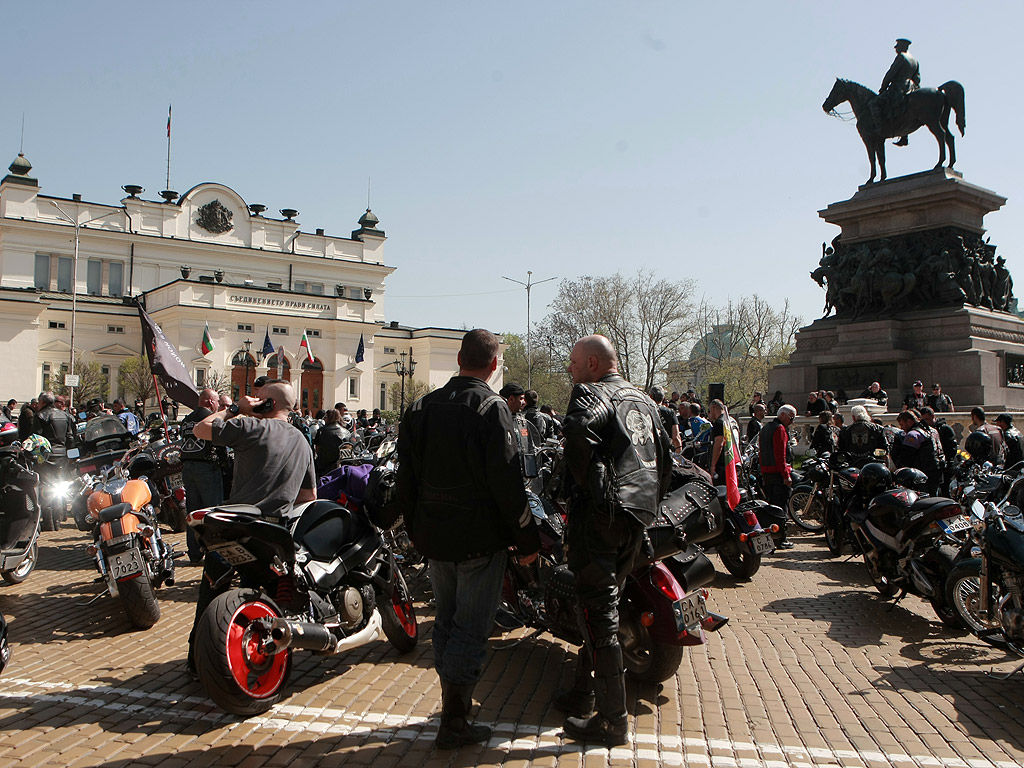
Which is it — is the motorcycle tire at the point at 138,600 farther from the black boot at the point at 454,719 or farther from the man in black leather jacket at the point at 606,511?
the man in black leather jacket at the point at 606,511

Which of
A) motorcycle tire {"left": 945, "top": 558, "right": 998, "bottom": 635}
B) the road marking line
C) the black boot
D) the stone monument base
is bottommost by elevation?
the road marking line

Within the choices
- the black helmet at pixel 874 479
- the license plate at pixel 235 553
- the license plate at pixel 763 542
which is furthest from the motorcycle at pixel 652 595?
the black helmet at pixel 874 479

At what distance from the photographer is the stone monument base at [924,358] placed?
18.5 meters

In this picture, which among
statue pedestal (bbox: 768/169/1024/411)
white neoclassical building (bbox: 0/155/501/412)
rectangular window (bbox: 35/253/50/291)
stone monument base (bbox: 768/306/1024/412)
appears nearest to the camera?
stone monument base (bbox: 768/306/1024/412)

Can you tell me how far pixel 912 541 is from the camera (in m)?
7.11

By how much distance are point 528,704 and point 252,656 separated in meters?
1.56

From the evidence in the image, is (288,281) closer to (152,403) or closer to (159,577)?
(152,403)

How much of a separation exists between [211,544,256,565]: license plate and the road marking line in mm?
812

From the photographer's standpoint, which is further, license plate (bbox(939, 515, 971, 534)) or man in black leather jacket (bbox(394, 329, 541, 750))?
license plate (bbox(939, 515, 971, 534))

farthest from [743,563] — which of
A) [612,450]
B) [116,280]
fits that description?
[116,280]

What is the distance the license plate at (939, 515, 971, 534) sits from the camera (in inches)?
270

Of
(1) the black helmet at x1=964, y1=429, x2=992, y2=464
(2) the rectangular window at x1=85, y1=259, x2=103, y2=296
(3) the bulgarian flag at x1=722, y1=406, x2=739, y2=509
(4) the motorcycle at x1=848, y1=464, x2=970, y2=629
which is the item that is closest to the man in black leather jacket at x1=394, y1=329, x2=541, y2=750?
(4) the motorcycle at x1=848, y1=464, x2=970, y2=629

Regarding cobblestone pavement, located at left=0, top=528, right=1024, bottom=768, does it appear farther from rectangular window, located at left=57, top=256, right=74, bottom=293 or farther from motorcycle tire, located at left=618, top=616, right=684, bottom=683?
rectangular window, located at left=57, top=256, right=74, bottom=293

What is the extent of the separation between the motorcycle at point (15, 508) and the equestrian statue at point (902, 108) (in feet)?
66.7
